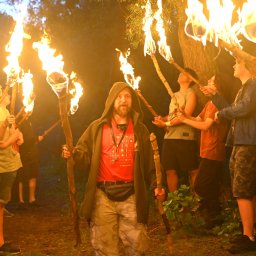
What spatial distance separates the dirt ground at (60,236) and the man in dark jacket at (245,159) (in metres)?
0.24

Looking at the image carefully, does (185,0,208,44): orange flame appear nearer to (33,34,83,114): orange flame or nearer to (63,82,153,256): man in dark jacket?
(63,82,153,256): man in dark jacket

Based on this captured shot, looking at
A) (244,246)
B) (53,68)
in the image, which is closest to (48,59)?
(53,68)

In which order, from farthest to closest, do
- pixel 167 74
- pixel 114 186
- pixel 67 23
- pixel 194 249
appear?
1. pixel 67 23
2. pixel 167 74
3. pixel 194 249
4. pixel 114 186

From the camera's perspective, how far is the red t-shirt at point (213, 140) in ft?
21.3

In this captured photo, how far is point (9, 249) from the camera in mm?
6090

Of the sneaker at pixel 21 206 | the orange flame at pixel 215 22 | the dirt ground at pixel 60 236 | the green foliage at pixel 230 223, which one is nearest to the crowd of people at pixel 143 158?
the green foliage at pixel 230 223

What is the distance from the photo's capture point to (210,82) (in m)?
6.15

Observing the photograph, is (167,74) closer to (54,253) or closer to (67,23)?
(67,23)

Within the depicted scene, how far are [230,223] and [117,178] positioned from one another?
242 centimetres

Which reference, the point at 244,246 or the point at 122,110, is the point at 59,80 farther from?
the point at 244,246

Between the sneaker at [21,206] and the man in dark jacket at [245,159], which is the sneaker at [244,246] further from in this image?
the sneaker at [21,206]

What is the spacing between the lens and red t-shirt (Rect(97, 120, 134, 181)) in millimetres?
4754

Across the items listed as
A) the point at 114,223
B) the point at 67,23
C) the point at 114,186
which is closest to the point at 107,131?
the point at 114,186

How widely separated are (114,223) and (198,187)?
2176mm
